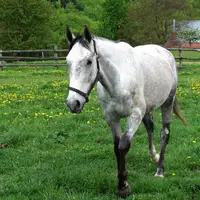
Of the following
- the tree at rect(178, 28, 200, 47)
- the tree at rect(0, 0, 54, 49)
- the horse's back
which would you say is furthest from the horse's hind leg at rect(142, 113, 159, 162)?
the tree at rect(178, 28, 200, 47)

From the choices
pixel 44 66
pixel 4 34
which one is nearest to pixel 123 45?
pixel 44 66

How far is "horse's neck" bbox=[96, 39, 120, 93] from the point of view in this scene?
443cm

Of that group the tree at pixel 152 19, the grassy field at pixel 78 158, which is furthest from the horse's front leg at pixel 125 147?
the tree at pixel 152 19

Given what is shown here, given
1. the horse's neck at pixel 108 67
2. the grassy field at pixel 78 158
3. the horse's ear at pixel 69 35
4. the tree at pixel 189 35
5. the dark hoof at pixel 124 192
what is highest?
the horse's ear at pixel 69 35

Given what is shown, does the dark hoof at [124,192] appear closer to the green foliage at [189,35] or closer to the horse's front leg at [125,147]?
the horse's front leg at [125,147]

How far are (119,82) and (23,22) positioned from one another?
38093mm

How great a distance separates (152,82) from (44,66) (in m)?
21.4

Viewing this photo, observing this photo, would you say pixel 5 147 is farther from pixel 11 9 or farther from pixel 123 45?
pixel 11 9

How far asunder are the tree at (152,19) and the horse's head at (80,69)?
41016 mm

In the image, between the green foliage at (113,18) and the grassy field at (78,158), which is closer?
the grassy field at (78,158)

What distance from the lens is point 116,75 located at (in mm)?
4523

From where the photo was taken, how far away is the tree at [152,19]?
145 ft

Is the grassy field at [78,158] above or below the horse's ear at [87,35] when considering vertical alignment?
below

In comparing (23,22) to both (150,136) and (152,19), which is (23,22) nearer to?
(152,19)
